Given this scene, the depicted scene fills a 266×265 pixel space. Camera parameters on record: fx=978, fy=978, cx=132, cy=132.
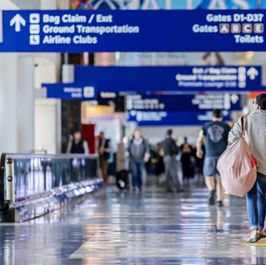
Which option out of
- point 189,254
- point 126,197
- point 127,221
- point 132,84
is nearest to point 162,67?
point 132,84

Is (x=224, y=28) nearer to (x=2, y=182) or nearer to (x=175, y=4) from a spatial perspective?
(x=175, y=4)

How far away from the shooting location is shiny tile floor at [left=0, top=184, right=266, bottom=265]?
946cm

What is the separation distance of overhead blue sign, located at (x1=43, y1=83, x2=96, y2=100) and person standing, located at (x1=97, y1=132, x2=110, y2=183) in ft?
19.8

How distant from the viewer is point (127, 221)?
46.7 feet

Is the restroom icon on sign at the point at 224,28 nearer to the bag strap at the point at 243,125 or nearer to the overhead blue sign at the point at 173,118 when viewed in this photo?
Answer: the bag strap at the point at 243,125

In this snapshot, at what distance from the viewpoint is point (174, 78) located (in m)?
27.5

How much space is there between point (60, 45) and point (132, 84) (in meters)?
11.4

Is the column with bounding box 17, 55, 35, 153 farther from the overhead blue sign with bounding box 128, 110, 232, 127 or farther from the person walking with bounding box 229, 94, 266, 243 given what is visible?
the overhead blue sign with bounding box 128, 110, 232, 127

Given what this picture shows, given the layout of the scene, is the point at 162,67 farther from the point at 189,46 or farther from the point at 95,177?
the point at 189,46

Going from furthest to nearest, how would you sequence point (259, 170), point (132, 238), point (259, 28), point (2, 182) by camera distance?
1. point (259, 28)
2. point (2, 182)
3. point (132, 238)
4. point (259, 170)

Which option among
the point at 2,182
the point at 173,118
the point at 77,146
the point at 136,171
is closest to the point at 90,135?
the point at 77,146

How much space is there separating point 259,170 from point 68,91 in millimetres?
16127

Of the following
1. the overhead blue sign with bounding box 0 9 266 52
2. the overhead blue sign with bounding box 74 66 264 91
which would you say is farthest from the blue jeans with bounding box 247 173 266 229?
the overhead blue sign with bounding box 74 66 264 91

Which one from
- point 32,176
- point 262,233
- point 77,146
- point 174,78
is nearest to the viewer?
point 262,233
